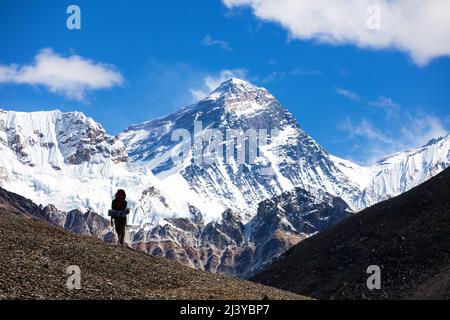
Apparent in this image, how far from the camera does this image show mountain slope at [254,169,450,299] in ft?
229

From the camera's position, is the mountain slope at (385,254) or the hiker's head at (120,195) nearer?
the hiker's head at (120,195)

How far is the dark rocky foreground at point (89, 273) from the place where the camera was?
33.1m

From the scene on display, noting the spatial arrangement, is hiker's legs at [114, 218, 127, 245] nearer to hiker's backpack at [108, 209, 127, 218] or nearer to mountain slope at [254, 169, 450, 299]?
hiker's backpack at [108, 209, 127, 218]

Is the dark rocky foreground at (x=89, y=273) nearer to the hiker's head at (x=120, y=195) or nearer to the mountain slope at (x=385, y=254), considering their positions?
the hiker's head at (x=120, y=195)

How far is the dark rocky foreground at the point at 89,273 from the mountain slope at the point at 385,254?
86.2 feet

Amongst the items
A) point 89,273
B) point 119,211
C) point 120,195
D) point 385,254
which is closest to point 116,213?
point 119,211

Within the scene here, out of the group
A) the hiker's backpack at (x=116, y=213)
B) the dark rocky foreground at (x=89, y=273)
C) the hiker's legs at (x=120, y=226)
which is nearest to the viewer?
the dark rocky foreground at (x=89, y=273)

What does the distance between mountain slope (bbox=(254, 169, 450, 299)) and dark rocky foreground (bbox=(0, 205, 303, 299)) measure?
1034 inches

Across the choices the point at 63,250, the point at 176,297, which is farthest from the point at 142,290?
the point at 63,250

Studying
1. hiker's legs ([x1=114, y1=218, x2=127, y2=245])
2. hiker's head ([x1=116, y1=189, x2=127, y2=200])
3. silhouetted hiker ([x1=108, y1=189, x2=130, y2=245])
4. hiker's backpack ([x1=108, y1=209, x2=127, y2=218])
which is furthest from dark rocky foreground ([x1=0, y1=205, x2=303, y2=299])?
hiker's head ([x1=116, y1=189, x2=127, y2=200])

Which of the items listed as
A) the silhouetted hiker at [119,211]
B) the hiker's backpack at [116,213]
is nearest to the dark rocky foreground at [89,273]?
the silhouetted hiker at [119,211]
